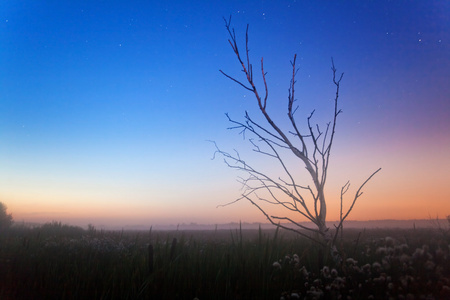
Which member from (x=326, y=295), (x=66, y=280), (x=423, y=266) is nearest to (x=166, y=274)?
(x=66, y=280)

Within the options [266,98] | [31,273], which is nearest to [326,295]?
[266,98]

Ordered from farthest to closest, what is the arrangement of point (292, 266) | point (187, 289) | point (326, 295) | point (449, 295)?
point (292, 266)
point (187, 289)
point (326, 295)
point (449, 295)

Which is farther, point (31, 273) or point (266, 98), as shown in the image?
point (31, 273)

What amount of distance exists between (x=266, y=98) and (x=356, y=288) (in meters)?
3.68

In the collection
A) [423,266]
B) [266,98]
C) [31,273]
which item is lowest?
[31,273]

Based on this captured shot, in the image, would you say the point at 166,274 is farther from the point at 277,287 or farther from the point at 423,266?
the point at 423,266

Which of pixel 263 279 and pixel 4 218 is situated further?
pixel 4 218

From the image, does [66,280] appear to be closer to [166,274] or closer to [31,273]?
[31,273]

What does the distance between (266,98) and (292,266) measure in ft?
11.0

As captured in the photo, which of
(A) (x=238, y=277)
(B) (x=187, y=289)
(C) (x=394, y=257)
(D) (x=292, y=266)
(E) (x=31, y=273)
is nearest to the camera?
(C) (x=394, y=257)

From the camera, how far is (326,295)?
472cm

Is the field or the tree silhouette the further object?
the tree silhouette

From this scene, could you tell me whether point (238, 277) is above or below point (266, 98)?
below

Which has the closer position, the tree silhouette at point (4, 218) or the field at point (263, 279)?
the field at point (263, 279)
